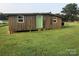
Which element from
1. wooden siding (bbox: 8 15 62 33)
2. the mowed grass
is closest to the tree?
the mowed grass

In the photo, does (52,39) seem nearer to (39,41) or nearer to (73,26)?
(39,41)

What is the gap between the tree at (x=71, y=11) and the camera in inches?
404

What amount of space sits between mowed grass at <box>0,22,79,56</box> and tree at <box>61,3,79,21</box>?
17.2 inches

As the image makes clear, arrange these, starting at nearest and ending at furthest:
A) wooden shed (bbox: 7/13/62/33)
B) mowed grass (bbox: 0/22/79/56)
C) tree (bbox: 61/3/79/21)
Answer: mowed grass (bbox: 0/22/79/56) → tree (bbox: 61/3/79/21) → wooden shed (bbox: 7/13/62/33)

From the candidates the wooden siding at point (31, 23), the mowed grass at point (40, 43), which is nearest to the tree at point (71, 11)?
the mowed grass at point (40, 43)

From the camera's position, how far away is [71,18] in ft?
35.3

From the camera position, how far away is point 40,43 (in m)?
10.3

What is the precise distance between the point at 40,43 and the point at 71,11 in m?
1.73

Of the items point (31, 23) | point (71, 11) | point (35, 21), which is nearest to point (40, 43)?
point (71, 11)

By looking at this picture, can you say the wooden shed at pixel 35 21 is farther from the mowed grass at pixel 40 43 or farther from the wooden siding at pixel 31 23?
the mowed grass at pixel 40 43

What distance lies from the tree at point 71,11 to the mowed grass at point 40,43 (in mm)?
437

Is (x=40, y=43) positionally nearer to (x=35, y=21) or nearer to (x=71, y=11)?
(x=71, y=11)

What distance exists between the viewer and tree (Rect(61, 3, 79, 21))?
33.7 ft

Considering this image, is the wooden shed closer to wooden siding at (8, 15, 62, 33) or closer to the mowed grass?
wooden siding at (8, 15, 62, 33)
